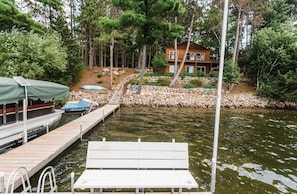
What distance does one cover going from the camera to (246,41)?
119 feet

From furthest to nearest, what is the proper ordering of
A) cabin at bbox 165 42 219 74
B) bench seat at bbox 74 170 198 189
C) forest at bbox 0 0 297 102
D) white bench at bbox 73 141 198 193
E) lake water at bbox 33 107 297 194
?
cabin at bbox 165 42 219 74, forest at bbox 0 0 297 102, lake water at bbox 33 107 297 194, white bench at bbox 73 141 198 193, bench seat at bbox 74 170 198 189

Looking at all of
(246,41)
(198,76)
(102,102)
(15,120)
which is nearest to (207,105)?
(198,76)

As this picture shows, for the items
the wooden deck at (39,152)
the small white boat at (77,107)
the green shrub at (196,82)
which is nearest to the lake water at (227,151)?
the wooden deck at (39,152)

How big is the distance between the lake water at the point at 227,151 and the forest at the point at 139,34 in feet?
28.8

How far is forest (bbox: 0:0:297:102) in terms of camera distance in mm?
15820

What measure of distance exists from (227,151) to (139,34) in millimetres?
14993

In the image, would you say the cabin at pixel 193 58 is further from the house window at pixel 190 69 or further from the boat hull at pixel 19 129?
the boat hull at pixel 19 129

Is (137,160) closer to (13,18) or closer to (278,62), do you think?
(13,18)

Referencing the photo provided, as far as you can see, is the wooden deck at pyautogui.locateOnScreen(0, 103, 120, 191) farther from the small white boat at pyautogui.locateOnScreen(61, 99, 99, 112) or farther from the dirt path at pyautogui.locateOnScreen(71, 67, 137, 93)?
the dirt path at pyautogui.locateOnScreen(71, 67, 137, 93)

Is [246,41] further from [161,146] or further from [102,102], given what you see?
[161,146]

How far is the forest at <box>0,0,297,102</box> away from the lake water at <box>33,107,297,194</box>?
346 inches

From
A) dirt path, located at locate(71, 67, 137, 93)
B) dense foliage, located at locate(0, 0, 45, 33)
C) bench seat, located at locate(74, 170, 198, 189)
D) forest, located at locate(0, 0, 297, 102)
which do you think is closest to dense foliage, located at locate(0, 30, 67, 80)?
forest, located at locate(0, 0, 297, 102)

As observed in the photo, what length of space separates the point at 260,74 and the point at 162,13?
15.0m

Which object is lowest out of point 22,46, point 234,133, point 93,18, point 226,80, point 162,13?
point 234,133
